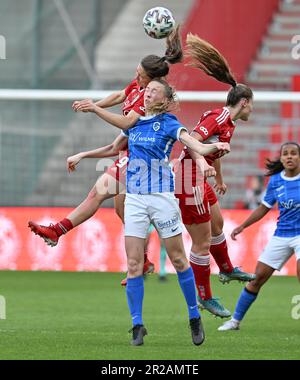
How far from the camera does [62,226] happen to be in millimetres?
10289

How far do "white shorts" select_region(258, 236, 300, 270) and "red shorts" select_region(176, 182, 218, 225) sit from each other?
41.1 inches

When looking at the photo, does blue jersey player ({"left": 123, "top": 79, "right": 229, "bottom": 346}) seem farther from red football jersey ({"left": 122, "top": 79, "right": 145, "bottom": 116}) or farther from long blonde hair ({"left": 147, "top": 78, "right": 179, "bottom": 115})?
red football jersey ({"left": 122, "top": 79, "right": 145, "bottom": 116})

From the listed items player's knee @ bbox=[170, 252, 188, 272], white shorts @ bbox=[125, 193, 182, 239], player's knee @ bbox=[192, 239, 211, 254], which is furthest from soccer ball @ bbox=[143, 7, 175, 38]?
player's knee @ bbox=[170, 252, 188, 272]

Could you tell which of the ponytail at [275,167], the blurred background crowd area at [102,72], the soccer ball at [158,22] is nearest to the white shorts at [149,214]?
the soccer ball at [158,22]

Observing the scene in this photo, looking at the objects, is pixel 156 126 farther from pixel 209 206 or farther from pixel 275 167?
pixel 275 167

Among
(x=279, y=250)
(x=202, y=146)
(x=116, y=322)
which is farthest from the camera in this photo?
(x=116, y=322)

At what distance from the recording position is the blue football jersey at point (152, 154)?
9.46 meters

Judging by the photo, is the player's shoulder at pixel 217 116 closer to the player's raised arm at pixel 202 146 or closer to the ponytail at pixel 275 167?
the player's raised arm at pixel 202 146

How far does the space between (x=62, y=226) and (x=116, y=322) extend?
2210 millimetres

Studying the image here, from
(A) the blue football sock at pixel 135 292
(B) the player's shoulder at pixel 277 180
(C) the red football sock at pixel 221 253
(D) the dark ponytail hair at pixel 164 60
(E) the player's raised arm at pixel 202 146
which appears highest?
(D) the dark ponytail hair at pixel 164 60

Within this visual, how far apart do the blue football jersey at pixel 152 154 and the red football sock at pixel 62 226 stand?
1.01 metres

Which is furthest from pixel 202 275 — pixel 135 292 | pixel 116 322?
pixel 116 322

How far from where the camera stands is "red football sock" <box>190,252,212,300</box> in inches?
424

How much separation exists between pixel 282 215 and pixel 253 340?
63.8 inches
